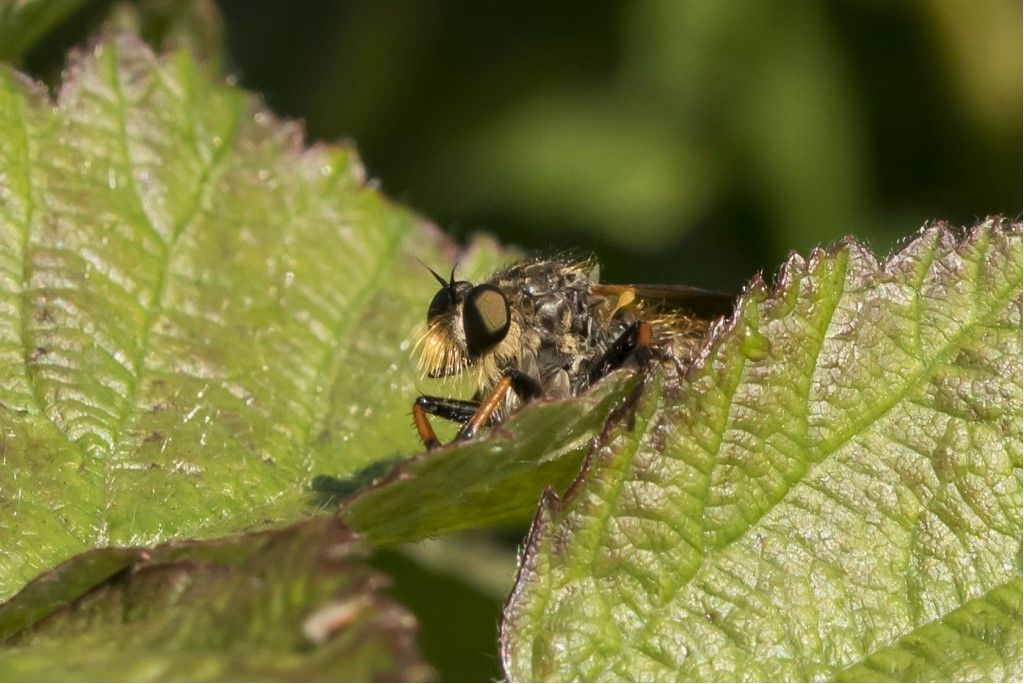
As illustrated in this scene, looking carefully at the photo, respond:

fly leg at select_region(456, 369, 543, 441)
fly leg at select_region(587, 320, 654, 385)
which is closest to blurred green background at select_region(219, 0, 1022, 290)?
fly leg at select_region(587, 320, 654, 385)

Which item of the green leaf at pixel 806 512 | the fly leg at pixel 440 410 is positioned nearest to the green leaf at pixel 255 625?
the green leaf at pixel 806 512

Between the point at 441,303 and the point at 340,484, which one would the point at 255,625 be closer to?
the point at 340,484

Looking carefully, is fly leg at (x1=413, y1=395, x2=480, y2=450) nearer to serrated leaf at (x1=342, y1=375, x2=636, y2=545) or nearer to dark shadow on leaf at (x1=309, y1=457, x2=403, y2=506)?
dark shadow on leaf at (x1=309, y1=457, x2=403, y2=506)

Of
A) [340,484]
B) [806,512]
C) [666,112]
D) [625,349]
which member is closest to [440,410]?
[340,484]

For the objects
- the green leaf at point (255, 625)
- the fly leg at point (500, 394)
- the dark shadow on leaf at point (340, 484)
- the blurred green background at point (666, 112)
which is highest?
the blurred green background at point (666, 112)

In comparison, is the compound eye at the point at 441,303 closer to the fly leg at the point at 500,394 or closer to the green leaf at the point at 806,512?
the fly leg at the point at 500,394
